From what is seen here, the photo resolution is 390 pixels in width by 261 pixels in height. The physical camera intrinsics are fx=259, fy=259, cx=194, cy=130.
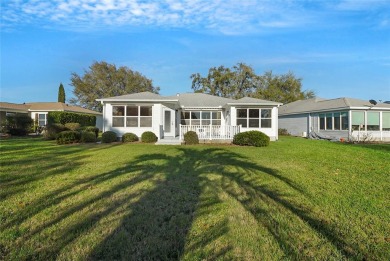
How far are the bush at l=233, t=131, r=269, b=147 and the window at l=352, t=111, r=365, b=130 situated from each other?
10.5 metres

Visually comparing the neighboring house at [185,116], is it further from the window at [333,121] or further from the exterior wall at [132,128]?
the window at [333,121]

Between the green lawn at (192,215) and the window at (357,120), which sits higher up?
the window at (357,120)

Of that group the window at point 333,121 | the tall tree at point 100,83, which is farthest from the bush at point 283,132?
the tall tree at point 100,83

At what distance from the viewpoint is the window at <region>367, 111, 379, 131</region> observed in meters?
21.9

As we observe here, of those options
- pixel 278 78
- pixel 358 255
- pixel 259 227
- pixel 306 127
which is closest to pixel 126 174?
pixel 259 227

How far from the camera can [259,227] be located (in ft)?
12.4

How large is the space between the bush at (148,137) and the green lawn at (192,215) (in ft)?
31.5

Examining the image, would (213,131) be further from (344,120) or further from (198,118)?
(344,120)

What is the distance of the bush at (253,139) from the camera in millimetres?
15531

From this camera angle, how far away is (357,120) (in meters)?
21.6

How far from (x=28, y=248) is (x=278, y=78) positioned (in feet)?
165

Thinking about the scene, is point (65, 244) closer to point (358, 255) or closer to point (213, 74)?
point (358, 255)

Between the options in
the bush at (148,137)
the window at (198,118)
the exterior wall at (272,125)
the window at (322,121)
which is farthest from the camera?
the window at (322,121)

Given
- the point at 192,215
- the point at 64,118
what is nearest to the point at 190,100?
the point at 64,118
